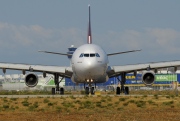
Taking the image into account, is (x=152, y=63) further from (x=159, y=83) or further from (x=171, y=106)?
(x=159, y=83)

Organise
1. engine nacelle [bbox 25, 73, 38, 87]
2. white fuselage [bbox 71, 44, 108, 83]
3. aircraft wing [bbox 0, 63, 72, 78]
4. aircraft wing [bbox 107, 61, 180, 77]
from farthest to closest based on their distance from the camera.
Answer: aircraft wing [bbox 0, 63, 72, 78] < aircraft wing [bbox 107, 61, 180, 77] < engine nacelle [bbox 25, 73, 38, 87] < white fuselage [bbox 71, 44, 108, 83]

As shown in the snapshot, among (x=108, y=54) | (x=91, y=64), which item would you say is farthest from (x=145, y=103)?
(x=108, y=54)

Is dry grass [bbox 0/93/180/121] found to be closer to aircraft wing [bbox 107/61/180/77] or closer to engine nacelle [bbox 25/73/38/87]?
aircraft wing [bbox 107/61/180/77]

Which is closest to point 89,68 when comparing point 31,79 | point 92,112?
point 31,79

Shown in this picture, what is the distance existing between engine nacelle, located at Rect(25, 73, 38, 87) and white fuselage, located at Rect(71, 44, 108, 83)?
12.4 feet

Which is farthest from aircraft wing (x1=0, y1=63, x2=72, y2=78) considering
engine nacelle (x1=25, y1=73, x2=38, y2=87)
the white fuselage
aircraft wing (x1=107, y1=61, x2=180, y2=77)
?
aircraft wing (x1=107, y1=61, x2=180, y2=77)

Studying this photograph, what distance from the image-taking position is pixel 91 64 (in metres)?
48.5

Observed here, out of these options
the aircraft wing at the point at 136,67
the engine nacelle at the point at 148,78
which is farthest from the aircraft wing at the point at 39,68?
the engine nacelle at the point at 148,78

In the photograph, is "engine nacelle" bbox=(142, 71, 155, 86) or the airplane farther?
"engine nacelle" bbox=(142, 71, 155, 86)

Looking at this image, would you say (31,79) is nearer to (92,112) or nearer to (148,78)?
(148,78)

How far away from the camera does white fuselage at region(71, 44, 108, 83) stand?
4869cm

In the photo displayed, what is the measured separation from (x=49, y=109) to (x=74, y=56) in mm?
19772

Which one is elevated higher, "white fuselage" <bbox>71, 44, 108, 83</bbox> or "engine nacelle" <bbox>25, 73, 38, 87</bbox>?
"white fuselage" <bbox>71, 44, 108, 83</bbox>

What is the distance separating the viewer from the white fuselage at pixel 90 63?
160 feet
